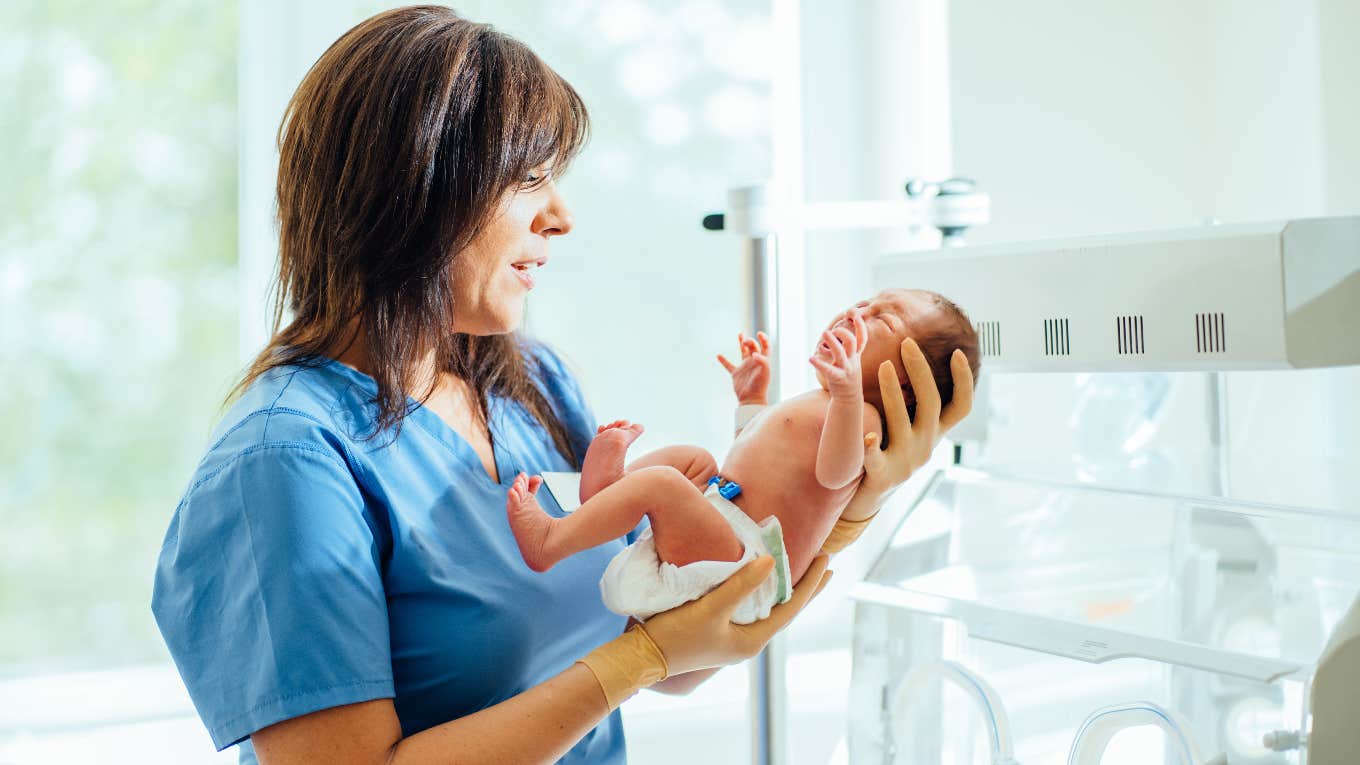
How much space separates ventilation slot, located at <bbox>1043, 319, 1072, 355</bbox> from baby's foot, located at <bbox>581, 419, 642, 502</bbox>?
0.43 meters

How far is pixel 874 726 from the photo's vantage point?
1.31m

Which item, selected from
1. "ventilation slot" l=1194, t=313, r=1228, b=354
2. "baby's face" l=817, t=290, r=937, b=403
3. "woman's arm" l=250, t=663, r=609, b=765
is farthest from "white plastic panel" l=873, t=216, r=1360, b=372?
"woman's arm" l=250, t=663, r=609, b=765

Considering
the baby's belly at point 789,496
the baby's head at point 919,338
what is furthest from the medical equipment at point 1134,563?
the baby's belly at point 789,496

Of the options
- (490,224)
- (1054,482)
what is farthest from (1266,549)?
(490,224)

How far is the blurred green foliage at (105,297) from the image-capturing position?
5.90 feet

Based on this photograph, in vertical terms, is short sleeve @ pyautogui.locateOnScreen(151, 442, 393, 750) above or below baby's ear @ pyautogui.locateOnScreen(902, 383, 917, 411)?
below

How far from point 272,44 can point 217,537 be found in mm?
1212

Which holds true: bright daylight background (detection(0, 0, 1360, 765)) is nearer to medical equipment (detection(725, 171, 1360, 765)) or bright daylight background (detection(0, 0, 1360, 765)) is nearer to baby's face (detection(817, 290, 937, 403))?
medical equipment (detection(725, 171, 1360, 765))

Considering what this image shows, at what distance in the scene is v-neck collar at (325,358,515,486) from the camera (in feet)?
3.45

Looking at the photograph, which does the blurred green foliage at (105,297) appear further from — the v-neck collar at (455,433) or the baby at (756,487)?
the baby at (756,487)

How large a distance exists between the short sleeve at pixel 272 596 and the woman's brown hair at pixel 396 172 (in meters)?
0.13

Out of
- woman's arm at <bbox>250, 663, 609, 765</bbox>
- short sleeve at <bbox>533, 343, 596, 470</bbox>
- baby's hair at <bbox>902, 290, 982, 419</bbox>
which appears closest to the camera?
woman's arm at <bbox>250, 663, 609, 765</bbox>

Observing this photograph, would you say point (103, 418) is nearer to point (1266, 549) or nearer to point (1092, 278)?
point (1092, 278)

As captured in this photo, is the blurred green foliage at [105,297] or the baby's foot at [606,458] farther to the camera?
the blurred green foliage at [105,297]
